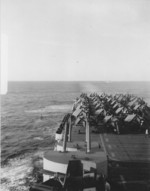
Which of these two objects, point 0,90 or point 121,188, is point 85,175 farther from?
point 0,90

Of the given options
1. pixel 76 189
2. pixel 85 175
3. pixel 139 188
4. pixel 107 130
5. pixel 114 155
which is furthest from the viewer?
pixel 107 130

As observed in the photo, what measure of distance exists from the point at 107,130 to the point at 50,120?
35363 mm

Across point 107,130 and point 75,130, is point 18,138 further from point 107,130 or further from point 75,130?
point 107,130

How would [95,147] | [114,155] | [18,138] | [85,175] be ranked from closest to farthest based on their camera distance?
1. [85,175]
2. [95,147]
3. [114,155]
4. [18,138]

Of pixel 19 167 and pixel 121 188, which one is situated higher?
pixel 121 188

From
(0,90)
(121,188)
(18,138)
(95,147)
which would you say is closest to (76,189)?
(121,188)

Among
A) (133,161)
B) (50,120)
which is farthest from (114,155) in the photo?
(50,120)

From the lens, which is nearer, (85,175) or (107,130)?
(85,175)

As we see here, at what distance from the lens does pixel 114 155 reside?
27062 mm

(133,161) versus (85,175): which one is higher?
(85,175)

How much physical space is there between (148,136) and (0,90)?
88.8 feet

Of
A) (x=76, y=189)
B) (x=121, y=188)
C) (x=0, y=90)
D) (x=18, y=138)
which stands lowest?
(x=18, y=138)

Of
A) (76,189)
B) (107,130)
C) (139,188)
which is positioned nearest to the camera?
(76,189)

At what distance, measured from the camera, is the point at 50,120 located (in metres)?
73.5
